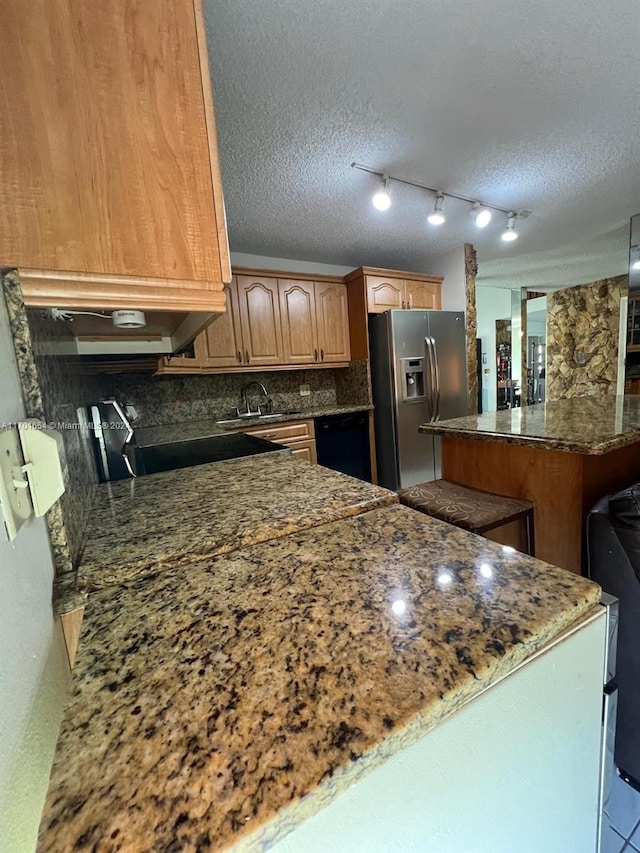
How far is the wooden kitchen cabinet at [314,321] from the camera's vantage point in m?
3.29

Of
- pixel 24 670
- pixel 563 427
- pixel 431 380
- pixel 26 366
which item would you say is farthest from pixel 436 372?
pixel 24 670

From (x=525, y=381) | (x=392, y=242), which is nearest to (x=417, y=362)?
(x=392, y=242)

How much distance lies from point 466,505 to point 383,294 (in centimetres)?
254

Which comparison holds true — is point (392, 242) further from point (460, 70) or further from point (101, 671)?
point (101, 671)

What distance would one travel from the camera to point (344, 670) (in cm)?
37

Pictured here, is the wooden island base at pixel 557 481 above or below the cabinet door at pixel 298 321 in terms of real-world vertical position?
below

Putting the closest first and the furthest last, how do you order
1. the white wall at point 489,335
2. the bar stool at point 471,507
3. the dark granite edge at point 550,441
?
the dark granite edge at point 550,441
the bar stool at point 471,507
the white wall at point 489,335

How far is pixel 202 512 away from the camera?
0.82 meters

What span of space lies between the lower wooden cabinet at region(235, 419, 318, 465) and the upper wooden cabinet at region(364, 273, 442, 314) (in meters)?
1.32

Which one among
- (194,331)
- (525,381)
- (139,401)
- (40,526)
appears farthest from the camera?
(525,381)

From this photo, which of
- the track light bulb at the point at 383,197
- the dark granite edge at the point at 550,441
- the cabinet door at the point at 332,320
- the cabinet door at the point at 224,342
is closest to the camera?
the dark granite edge at the point at 550,441

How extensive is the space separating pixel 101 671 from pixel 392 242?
11.7ft

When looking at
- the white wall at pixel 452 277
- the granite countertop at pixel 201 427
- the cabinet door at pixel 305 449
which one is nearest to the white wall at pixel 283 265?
the white wall at pixel 452 277

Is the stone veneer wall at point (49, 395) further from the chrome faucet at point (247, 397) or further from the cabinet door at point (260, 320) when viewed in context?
the chrome faucet at point (247, 397)
